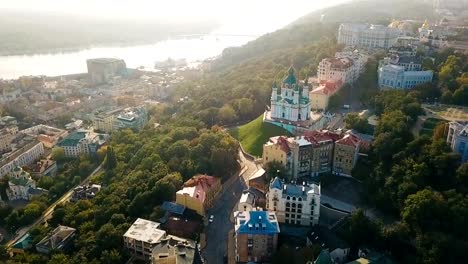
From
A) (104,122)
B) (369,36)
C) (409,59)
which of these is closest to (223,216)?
(104,122)

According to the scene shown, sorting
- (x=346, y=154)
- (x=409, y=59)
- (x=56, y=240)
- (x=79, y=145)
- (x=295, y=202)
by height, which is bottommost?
(x=56, y=240)

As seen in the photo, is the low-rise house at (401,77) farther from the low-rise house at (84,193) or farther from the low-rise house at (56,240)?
the low-rise house at (56,240)

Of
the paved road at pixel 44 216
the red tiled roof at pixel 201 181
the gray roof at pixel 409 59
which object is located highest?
the gray roof at pixel 409 59

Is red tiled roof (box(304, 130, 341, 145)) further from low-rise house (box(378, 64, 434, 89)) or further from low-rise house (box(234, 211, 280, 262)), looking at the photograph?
low-rise house (box(378, 64, 434, 89))

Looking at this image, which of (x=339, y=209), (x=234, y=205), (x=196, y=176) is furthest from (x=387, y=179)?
(x=196, y=176)

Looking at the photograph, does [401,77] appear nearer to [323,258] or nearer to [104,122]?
[323,258]

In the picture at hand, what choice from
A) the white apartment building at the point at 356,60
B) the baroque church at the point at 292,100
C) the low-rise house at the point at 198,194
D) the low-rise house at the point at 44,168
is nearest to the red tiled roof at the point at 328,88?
the baroque church at the point at 292,100

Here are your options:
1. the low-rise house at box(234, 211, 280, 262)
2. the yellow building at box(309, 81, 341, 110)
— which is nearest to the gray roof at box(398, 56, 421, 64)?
the yellow building at box(309, 81, 341, 110)

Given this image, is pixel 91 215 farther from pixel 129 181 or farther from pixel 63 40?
pixel 63 40
